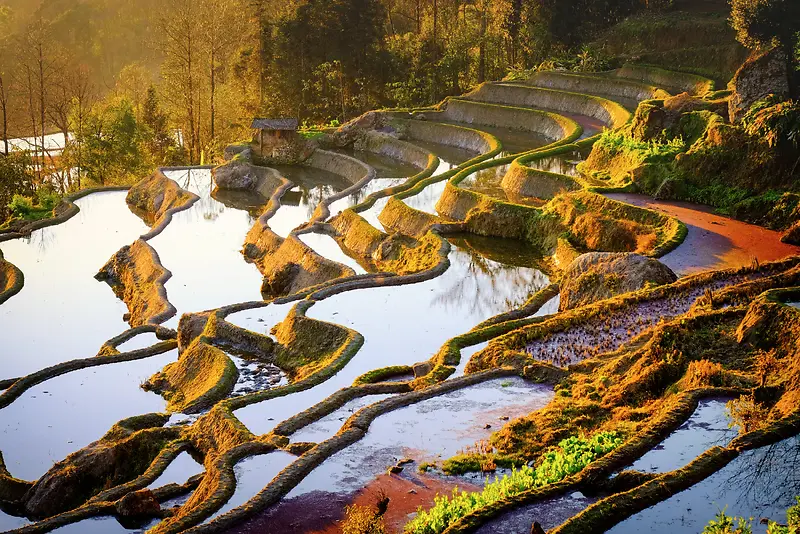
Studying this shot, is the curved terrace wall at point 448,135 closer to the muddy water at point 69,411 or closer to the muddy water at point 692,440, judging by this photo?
the muddy water at point 69,411

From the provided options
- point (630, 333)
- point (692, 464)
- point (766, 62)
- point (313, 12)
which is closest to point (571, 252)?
point (630, 333)

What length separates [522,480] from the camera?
44.0ft

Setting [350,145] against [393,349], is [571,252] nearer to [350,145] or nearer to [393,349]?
[393,349]

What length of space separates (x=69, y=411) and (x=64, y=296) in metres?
12.0

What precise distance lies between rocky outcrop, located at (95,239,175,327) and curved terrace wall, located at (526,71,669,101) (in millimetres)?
24928

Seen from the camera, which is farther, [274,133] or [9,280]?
[274,133]

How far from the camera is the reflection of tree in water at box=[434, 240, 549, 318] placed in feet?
81.7

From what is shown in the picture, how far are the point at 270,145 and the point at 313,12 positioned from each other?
45.1 ft

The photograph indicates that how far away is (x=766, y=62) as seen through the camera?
31.6 m

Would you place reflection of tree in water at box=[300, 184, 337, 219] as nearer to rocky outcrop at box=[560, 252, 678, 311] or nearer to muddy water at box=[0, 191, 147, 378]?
muddy water at box=[0, 191, 147, 378]

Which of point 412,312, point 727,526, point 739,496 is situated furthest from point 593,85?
point 727,526

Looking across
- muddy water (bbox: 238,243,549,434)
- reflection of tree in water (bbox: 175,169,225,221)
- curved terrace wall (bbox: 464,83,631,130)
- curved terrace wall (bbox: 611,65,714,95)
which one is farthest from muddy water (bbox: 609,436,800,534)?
curved terrace wall (bbox: 611,65,714,95)

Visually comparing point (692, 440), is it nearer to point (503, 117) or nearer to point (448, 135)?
point (448, 135)

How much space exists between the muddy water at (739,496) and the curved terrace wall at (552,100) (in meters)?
29.6
